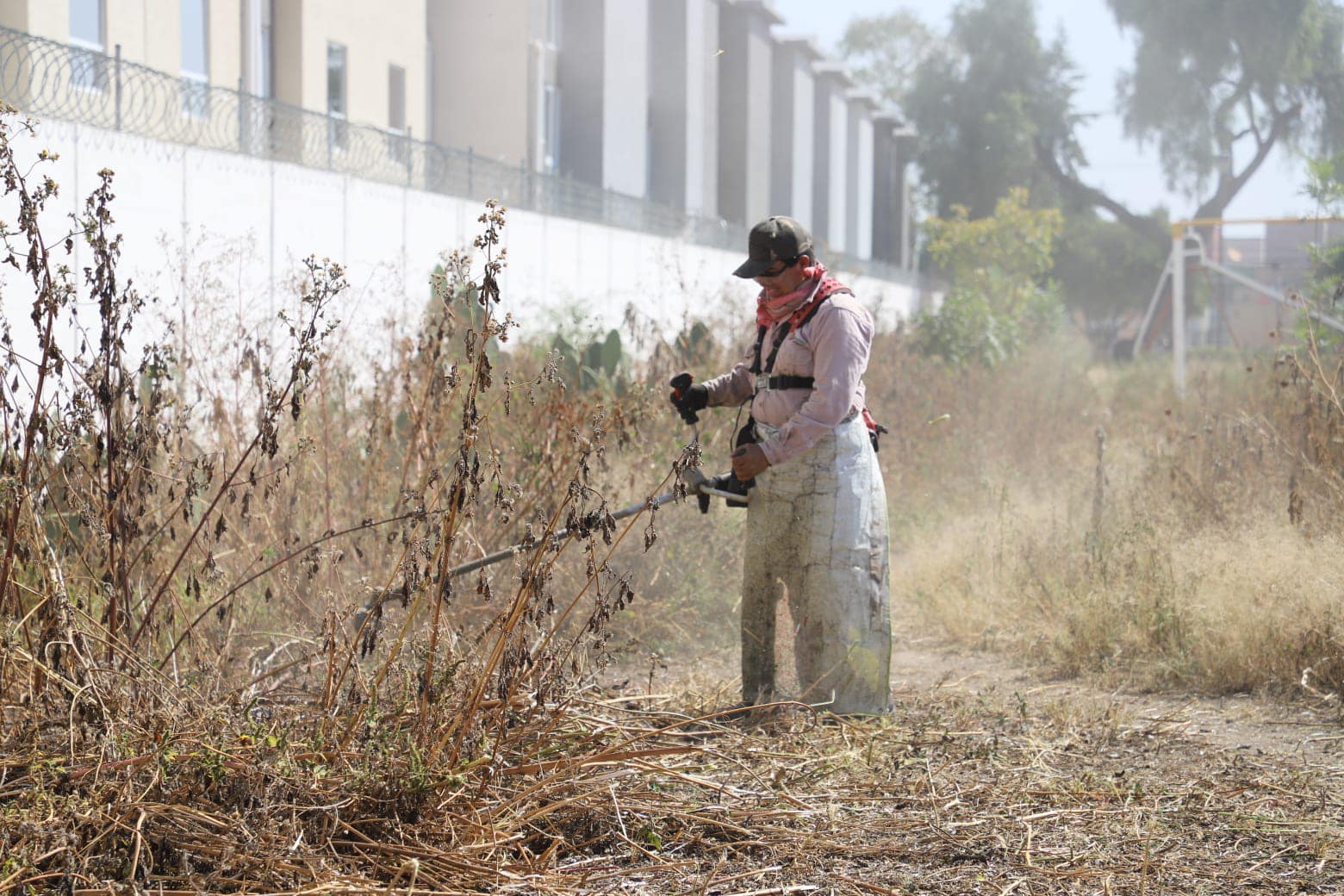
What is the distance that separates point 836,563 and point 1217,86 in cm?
4589

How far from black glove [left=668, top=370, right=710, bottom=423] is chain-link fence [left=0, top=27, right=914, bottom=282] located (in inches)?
107

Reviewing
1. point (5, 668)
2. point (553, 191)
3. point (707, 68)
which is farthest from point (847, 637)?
point (707, 68)

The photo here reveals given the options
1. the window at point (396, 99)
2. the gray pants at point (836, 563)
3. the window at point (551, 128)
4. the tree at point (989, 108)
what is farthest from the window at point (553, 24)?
the tree at point (989, 108)

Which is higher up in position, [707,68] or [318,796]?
[707,68]

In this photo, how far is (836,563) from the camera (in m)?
4.68

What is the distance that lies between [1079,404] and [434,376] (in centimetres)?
1280

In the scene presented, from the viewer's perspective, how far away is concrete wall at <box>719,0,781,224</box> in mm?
25281

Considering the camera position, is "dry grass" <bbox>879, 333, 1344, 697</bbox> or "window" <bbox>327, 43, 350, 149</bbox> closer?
"dry grass" <bbox>879, 333, 1344, 697</bbox>

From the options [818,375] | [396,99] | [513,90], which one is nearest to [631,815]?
[818,375]

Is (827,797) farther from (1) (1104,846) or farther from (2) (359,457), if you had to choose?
(2) (359,457)

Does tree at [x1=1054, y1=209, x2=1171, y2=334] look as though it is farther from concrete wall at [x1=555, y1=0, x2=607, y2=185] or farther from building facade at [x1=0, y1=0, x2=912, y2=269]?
concrete wall at [x1=555, y1=0, x2=607, y2=185]

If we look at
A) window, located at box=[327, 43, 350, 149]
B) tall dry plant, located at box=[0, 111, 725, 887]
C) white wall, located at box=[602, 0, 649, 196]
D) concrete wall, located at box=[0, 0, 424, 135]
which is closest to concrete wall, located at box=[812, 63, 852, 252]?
white wall, located at box=[602, 0, 649, 196]

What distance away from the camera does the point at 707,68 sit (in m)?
24.1

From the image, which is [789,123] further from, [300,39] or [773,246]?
[773,246]
